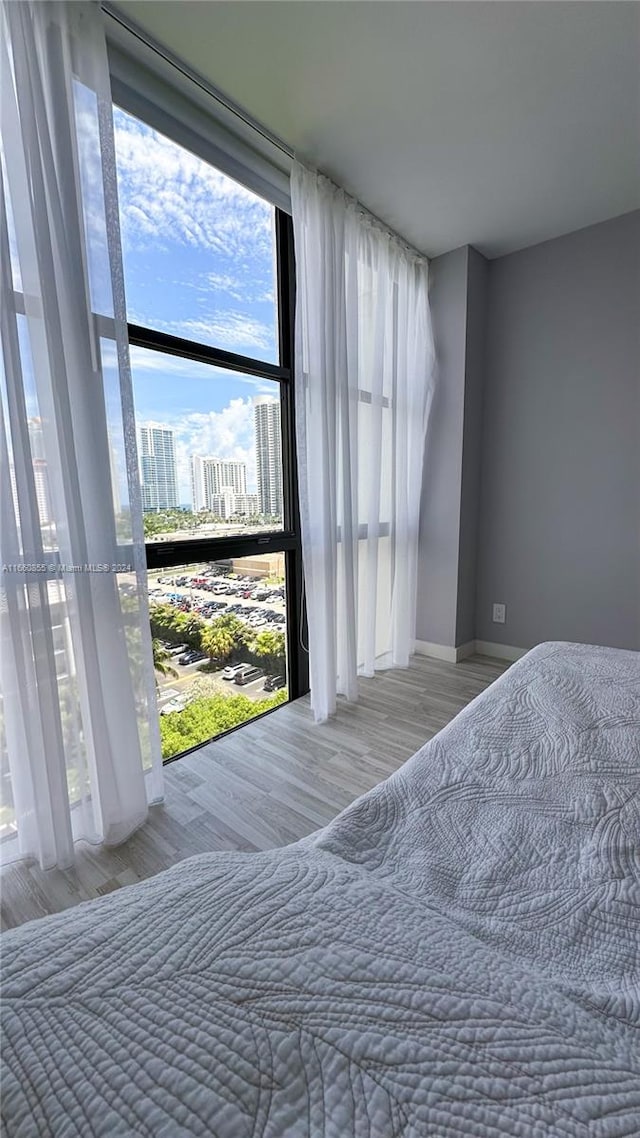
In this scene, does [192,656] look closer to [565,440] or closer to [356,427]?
[356,427]

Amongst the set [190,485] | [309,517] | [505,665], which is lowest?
[505,665]

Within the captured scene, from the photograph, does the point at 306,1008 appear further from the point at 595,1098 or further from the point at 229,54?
the point at 229,54

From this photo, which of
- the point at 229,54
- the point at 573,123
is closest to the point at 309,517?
the point at 229,54

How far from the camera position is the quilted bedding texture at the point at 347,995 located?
338 millimetres

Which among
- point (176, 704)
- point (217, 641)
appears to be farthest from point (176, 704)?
point (217, 641)

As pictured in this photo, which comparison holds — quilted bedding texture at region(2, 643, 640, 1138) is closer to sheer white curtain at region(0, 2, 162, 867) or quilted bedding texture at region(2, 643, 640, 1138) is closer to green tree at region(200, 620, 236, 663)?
sheer white curtain at region(0, 2, 162, 867)

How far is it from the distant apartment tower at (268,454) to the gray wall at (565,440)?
1.61m

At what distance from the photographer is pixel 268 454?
7.29 feet

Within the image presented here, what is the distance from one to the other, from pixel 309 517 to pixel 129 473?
897 millimetres

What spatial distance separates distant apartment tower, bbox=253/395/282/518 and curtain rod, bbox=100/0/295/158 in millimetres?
1009

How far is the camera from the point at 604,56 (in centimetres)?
150

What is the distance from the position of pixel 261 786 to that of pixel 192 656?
63 centimetres

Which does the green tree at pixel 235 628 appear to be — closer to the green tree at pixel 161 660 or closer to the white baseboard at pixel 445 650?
the green tree at pixel 161 660

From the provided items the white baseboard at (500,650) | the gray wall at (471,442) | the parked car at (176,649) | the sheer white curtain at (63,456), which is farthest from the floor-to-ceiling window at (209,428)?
the white baseboard at (500,650)
